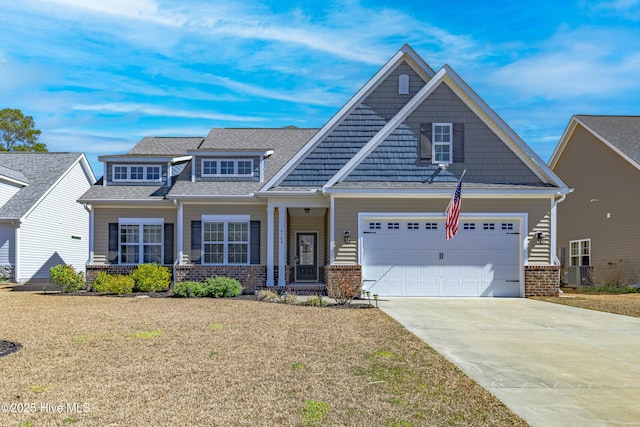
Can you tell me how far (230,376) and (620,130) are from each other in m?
23.4

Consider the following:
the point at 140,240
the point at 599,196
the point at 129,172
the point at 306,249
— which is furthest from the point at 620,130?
the point at 129,172

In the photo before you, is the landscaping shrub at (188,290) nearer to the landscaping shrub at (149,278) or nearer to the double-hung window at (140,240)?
the landscaping shrub at (149,278)

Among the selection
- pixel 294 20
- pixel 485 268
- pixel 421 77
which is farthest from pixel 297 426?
pixel 421 77

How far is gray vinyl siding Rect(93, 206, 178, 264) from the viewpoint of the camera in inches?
808

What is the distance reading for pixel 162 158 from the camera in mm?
21297

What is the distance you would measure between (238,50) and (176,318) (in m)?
8.79

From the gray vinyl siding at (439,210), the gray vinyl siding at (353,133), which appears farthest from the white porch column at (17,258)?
the gray vinyl siding at (439,210)

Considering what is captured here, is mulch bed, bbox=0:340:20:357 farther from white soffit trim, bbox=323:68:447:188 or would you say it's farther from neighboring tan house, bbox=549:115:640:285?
neighboring tan house, bbox=549:115:640:285

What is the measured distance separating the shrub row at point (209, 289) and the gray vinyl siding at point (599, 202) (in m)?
15.4

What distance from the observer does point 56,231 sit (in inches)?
1081

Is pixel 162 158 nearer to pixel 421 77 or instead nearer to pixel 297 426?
pixel 421 77

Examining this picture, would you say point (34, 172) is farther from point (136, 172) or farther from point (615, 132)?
point (615, 132)

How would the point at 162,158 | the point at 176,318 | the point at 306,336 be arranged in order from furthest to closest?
the point at 162,158, the point at 176,318, the point at 306,336

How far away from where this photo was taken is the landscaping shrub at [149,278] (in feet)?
61.1
